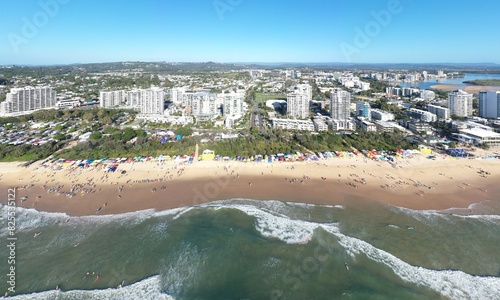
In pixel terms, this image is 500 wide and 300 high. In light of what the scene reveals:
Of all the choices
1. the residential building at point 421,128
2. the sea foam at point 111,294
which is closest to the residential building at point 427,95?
the residential building at point 421,128

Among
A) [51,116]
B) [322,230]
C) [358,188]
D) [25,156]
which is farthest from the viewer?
[51,116]

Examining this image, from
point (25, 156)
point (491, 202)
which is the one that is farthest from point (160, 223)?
point (491, 202)

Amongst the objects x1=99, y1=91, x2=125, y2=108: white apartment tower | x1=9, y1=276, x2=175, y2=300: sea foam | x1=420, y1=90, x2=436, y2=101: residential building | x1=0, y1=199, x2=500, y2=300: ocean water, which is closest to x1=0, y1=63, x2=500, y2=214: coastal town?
x1=0, y1=199, x2=500, y2=300: ocean water

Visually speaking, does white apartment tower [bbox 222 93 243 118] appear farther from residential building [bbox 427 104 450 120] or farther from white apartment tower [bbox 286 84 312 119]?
residential building [bbox 427 104 450 120]

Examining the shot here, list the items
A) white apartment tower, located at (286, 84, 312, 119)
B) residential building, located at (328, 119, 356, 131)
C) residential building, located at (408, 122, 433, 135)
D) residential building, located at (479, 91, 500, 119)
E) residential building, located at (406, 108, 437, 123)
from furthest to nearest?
white apartment tower, located at (286, 84, 312, 119)
residential building, located at (479, 91, 500, 119)
residential building, located at (406, 108, 437, 123)
residential building, located at (328, 119, 356, 131)
residential building, located at (408, 122, 433, 135)

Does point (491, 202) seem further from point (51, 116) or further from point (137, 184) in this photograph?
point (51, 116)

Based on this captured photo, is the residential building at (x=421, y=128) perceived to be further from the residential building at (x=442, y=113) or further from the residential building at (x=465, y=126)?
the residential building at (x=442, y=113)
